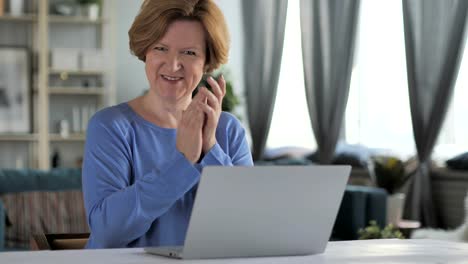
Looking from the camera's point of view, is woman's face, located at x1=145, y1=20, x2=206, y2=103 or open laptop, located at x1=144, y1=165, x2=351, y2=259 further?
woman's face, located at x1=145, y1=20, x2=206, y2=103

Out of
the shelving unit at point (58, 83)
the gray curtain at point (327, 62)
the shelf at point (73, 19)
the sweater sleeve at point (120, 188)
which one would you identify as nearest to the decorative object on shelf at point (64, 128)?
the shelving unit at point (58, 83)

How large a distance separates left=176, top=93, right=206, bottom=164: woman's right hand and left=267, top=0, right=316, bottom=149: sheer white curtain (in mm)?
6494

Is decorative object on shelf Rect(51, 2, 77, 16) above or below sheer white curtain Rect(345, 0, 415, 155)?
above

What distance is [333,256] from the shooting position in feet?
5.71

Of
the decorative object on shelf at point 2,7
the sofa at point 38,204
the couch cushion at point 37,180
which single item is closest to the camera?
the sofa at point 38,204

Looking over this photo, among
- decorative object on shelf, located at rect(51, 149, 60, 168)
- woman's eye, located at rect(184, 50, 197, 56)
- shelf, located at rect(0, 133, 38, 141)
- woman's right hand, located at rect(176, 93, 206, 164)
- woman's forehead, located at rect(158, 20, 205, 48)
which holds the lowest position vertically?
decorative object on shelf, located at rect(51, 149, 60, 168)

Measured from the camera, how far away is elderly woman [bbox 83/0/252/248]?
6.02 ft

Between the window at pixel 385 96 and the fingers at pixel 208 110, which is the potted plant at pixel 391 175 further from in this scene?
the fingers at pixel 208 110

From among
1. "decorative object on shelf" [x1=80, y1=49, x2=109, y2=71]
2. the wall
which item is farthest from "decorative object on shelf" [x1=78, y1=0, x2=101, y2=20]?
the wall

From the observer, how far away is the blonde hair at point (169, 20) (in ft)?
6.91

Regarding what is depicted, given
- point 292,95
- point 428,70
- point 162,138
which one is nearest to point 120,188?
point 162,138

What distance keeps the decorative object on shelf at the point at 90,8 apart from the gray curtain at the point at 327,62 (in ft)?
6.92

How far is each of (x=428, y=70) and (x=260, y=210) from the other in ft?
17.0

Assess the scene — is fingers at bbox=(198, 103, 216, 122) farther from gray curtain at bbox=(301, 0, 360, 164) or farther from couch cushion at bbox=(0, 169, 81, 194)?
gray curtain at bbox=(301, 0, 360, 164)
